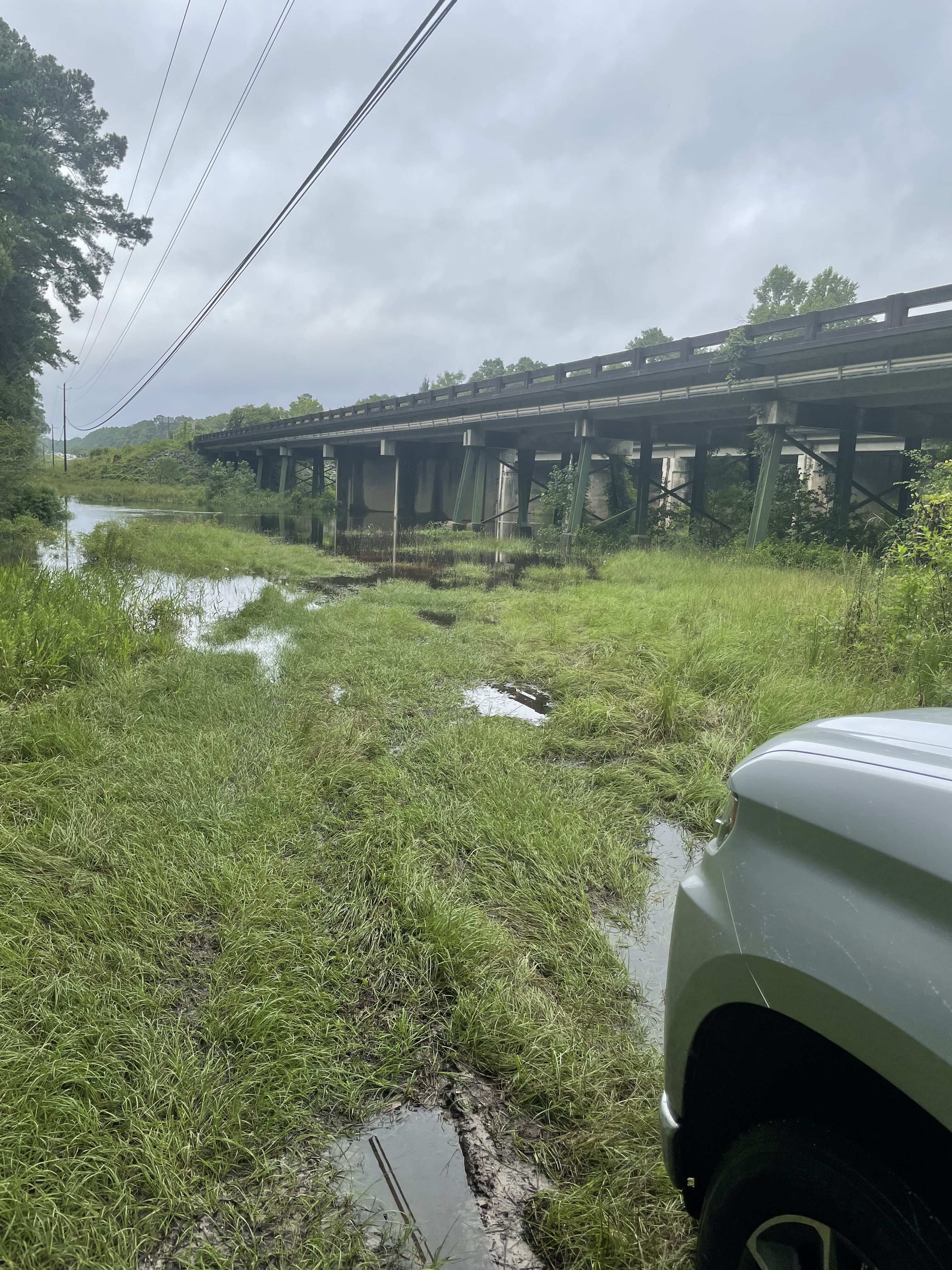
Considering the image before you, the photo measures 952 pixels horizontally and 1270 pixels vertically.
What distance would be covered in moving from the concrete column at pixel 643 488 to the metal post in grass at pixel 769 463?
4.62 meters

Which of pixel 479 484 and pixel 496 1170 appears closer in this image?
pixel 496 1170

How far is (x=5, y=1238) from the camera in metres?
1.66

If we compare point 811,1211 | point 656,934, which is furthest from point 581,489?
point 811,1211

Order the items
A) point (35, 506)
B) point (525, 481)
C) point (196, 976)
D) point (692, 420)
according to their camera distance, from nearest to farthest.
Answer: point (196, 976) → point (692, 420) → point (35, 506) → point (525, 481)

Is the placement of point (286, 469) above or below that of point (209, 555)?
above

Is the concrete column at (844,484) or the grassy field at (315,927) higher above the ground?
the concrete column at (844,484)

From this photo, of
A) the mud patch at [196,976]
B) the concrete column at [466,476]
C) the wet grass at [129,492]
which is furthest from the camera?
the wet grass at [129,492]

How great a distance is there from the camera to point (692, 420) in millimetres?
25250

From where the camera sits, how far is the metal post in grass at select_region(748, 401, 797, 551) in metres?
19.3

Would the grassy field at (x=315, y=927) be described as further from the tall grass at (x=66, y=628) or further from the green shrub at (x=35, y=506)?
the green shrub at (x=35, y=506)

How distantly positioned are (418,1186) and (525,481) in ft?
104

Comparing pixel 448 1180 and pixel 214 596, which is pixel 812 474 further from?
pixel 448 1180

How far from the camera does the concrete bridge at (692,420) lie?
55.6ft

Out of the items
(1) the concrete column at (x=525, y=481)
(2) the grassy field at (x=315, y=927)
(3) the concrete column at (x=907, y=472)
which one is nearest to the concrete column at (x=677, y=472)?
(1) the concrete column at (x=525, y=481)
